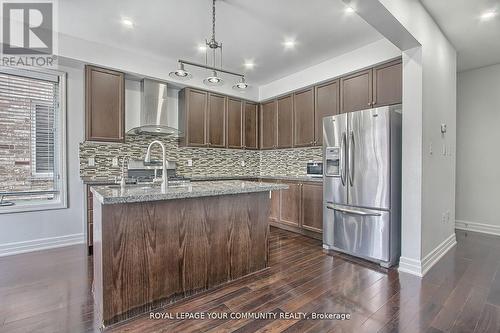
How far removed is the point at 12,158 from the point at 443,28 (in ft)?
18.2

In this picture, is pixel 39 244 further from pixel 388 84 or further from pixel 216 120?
pixel 388 84

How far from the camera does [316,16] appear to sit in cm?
279

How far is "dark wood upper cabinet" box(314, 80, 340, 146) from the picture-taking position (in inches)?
153

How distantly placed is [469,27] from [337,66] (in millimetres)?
1504

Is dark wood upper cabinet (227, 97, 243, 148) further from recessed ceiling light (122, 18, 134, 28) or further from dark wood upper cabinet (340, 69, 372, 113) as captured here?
recessed ceiling light (122, 18, 134, 28)

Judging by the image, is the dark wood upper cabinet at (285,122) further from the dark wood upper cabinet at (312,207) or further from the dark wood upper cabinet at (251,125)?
the dark wood upper cabinet at (312,207)

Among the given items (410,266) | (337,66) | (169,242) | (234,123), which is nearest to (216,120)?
(234,123)

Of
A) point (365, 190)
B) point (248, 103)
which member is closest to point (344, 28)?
point (365, 190)

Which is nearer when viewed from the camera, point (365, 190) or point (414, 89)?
point (414, 89)

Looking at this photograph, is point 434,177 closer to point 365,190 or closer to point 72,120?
point 365,190

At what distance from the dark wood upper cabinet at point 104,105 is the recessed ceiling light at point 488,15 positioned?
14.5 feet

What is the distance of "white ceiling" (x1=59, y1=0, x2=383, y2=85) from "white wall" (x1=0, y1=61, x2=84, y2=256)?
0.83 m

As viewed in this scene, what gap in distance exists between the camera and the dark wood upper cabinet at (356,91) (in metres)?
3.47

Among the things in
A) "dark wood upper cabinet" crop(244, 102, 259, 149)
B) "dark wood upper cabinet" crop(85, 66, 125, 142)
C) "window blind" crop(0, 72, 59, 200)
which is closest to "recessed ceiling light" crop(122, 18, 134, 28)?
"dark wood upper cabinet" crop(85, 66, 125, 142)
